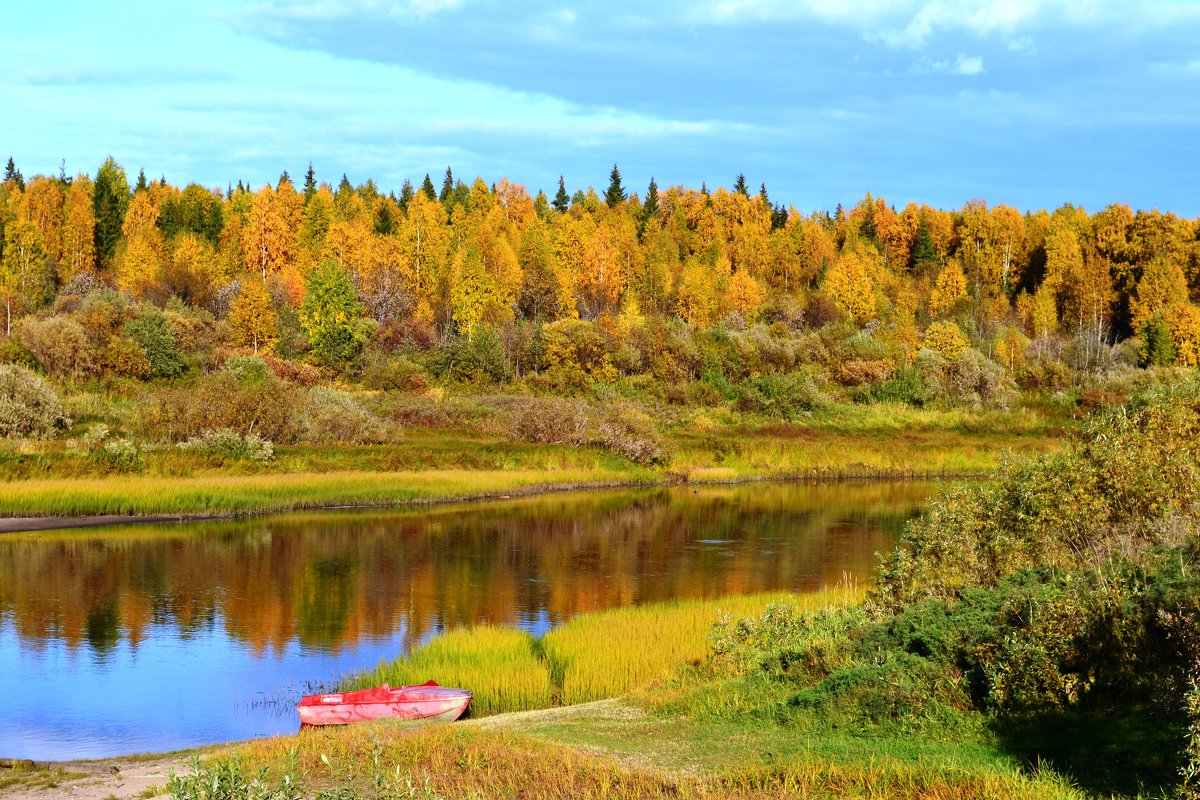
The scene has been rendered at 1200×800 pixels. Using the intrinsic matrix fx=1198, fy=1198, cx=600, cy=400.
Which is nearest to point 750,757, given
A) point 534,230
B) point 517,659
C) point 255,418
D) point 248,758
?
point 248,758

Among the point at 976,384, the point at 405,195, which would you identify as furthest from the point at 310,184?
the point at 976,384

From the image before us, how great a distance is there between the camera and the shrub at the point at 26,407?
5809cm

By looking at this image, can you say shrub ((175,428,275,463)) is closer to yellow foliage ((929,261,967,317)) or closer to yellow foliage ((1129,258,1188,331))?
yellow foliage ((1129,258,1188,331))

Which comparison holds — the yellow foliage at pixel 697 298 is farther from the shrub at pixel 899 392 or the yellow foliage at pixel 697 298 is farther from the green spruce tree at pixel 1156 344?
the green spruce tree at pixel 1156 344

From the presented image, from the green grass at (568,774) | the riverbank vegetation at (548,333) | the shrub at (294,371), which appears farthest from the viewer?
the shrub at (294,371)

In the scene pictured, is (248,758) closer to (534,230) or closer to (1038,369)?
(1038,369)

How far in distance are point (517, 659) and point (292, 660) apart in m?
6.15

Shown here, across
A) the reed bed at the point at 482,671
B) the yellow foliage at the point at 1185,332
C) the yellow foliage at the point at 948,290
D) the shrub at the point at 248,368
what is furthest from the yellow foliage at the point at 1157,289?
the reed bed at the point at 482,671

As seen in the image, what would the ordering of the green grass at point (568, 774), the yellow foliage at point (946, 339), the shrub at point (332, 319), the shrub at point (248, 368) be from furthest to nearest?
the yellow foliage at point (946, 339) → the shrub at point (332, 319) → the shrub at point (248, 368) → the green grass at point (568, 774)

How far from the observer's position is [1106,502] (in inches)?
928

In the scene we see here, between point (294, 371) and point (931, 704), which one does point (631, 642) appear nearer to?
point (931, 704)

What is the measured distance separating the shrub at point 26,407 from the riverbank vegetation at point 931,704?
147 feet

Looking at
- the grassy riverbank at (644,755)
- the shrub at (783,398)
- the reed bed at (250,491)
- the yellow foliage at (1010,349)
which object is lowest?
the reed bed at (250,491)

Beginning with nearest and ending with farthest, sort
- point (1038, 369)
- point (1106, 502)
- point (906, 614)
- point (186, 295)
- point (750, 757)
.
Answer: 1. point (750, 757)
2. point (906, 614)
3. point (1106, 502)
4. point (1038, 369)
5. point (186, 295)
